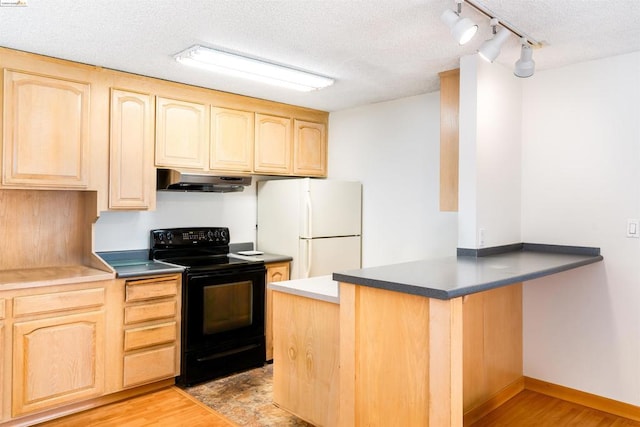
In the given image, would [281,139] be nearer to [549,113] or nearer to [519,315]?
[549,113]

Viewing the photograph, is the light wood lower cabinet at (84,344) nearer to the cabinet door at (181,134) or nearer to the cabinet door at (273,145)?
the cabinet door at (181,134)

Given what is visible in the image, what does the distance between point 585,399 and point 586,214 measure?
1223 mm

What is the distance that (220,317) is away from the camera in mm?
3525

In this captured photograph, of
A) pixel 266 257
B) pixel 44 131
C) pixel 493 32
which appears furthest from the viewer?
pixel 266 257

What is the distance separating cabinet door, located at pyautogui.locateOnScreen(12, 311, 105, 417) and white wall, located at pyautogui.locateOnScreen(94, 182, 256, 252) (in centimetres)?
75

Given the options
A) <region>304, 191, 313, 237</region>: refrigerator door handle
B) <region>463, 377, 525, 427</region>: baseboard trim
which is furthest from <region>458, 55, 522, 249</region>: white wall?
<region>304, 191, 313, 237</region>: refrigerator door handle

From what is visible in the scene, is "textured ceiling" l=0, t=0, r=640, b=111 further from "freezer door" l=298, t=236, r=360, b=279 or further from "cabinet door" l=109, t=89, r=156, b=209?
"freezer door" l=298, t=236, r=360, b=279

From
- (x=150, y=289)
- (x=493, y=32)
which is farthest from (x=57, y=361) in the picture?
(x=493, y=32)

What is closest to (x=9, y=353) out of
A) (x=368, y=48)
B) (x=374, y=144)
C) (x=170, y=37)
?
(x=170, y=37)

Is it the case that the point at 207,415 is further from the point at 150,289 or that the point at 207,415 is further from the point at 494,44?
the point at 494,44

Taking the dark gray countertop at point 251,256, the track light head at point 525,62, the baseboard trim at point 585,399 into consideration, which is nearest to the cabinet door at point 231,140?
the dark gray countertop at point 251,256

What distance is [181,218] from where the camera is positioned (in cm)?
390

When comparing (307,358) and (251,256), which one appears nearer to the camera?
(307,358)

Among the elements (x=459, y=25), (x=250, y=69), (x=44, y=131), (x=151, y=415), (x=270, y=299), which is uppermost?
(x=250, y=69)
